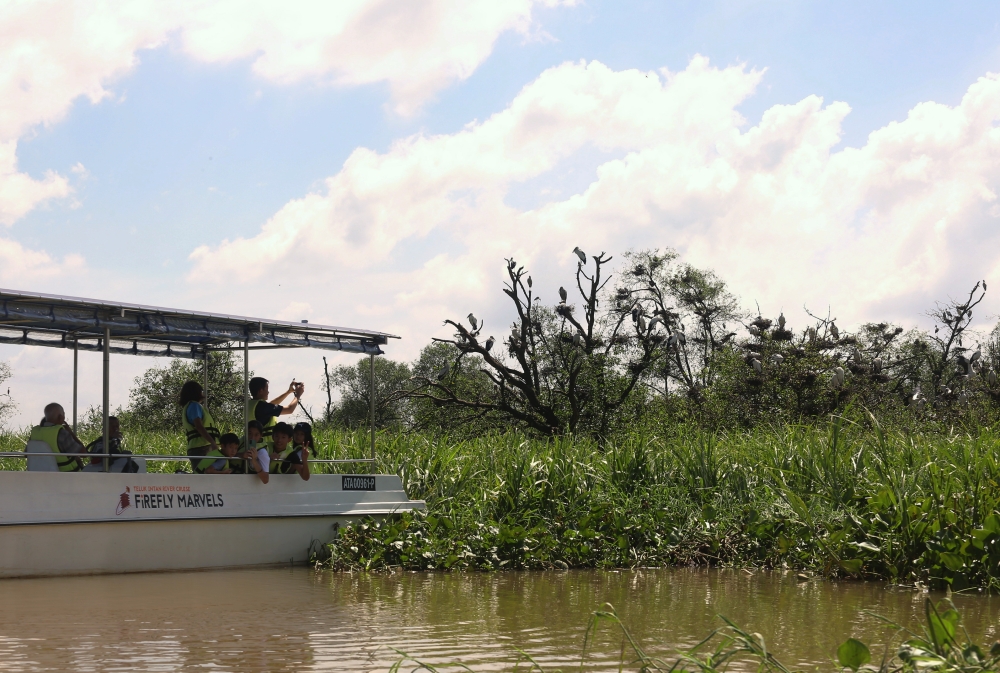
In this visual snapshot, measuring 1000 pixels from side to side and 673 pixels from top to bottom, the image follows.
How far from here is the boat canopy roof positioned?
9.85m

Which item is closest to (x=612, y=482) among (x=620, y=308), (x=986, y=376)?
(x=620, y=308)

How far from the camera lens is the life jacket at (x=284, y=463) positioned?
11.6 metres

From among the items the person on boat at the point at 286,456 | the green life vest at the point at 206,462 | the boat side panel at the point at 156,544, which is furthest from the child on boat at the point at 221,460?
the boat side panel at the point at 156,544

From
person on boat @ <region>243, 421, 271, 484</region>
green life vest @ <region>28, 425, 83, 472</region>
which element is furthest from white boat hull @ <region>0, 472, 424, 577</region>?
green life vest @ <region>28, 425, 83, 472</region>

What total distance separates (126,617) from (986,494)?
23.7 feet

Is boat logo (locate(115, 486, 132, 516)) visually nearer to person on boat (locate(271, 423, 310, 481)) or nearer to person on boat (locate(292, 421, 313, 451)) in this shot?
person on boat (locate(271, 423, 310, 481))

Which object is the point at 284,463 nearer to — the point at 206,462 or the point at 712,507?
the point at 206,462

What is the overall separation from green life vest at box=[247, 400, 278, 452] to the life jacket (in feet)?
0.57

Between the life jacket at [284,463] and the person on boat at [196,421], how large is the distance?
2.16ft

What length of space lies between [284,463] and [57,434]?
237 centimetres

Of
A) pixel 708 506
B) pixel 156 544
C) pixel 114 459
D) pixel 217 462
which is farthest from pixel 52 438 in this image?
pixel 708 506

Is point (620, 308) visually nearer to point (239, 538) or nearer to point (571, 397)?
point (571, 397)

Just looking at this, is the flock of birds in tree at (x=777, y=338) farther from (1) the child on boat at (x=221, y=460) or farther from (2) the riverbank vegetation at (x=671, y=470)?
(1) the child on boat at (x=221, y=460)

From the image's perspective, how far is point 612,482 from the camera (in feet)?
41.7
